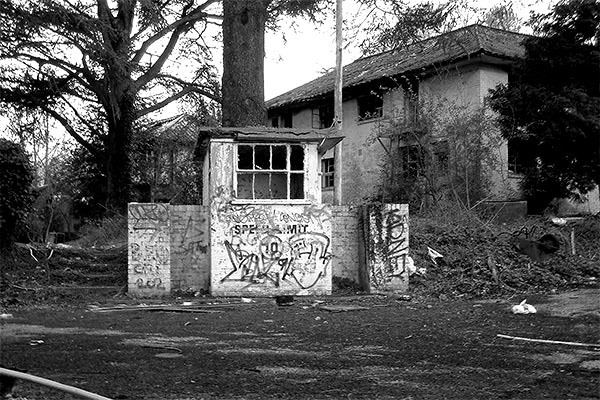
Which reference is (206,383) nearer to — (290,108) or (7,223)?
(7,223)

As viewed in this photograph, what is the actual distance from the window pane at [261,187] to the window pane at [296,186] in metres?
0.50

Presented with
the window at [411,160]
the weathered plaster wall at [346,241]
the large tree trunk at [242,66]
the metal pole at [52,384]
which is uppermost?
the large tree trunk at [242,66]

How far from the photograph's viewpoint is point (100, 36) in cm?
1866

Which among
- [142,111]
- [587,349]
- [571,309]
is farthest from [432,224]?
[142,111]

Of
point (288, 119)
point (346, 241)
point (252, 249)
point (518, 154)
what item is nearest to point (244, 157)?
point (252, 249)

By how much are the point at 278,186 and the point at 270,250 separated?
1.35 metres

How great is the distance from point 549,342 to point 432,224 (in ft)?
28.6

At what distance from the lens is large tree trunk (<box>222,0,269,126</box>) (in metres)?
16.1

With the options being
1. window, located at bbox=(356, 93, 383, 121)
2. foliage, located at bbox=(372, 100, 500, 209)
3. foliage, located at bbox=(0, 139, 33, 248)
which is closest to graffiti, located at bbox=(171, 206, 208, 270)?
foliage, located at bbox=(0, 139, 33, 248)

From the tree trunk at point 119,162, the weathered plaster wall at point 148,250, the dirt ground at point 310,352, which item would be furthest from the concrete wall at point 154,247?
the tree trunk at point 119,162

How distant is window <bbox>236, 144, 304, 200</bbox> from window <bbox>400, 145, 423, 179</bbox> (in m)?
7.39

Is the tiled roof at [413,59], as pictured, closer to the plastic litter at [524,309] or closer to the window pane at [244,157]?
the window pane at [244,157]

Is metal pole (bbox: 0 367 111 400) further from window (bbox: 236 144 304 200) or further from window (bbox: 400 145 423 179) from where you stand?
window (bbox: 400 145 423 179)

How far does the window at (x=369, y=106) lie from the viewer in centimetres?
2722
